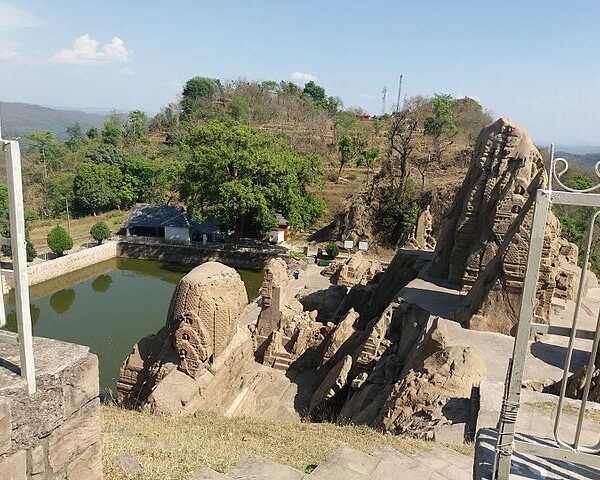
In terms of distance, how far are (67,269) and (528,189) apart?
22.5 m

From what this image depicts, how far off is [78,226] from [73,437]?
35.3m

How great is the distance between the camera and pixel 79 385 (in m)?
2.98

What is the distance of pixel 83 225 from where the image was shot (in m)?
35.4

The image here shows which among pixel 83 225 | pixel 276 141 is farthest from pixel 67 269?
pixel 276 141

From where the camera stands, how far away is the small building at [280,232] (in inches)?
1180

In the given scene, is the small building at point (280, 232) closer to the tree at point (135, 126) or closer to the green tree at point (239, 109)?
the green tree at point (239, 109)

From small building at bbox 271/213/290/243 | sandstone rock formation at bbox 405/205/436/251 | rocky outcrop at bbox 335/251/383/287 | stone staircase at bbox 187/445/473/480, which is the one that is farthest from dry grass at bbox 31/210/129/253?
stone staircase at bbox 187/445/473/480

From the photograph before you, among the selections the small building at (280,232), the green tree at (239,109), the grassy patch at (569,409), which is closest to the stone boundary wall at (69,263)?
the small building at (280,232)

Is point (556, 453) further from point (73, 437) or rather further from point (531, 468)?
point (73, 437)

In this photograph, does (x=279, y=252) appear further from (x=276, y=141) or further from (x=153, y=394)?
(x=153, y=394)

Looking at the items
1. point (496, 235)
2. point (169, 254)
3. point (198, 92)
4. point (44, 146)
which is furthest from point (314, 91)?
point (496, 235)

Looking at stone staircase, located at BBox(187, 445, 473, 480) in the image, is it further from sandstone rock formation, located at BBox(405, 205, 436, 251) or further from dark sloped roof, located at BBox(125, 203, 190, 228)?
dark sloped roof, located at BBox(125, 203, 190, 228)

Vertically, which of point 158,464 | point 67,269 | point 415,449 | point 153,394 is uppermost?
point 158,464

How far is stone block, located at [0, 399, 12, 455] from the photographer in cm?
257
